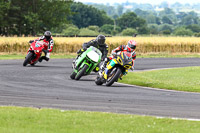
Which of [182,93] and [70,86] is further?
[70,86]

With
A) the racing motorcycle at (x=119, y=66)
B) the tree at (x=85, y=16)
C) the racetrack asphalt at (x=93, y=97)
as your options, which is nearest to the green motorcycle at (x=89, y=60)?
the racetrack asphalt at (x=93, y=97)

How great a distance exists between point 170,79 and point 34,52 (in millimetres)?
7275

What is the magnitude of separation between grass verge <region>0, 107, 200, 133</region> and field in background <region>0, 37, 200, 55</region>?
2735 cm

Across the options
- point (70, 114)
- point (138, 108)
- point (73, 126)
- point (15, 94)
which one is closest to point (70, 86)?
point (15, 94)

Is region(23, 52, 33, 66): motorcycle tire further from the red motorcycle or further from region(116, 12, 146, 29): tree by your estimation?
region(116, 12, 146, 29): tree

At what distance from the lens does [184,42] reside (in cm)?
4228

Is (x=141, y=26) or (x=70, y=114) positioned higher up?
(x=70, y=114)

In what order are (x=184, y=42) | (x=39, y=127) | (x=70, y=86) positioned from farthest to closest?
(x=184, y=42)
(x=70, y=86)
(x=39, y=127)

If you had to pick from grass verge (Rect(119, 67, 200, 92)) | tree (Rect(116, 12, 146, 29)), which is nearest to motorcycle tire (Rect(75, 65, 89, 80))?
grass verge (Rect(119, 67, 200, 92))

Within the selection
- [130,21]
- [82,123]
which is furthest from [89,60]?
[130,21]

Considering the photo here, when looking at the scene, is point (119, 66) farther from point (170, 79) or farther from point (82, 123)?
point (82, 123)

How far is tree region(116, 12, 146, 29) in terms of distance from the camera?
595ft

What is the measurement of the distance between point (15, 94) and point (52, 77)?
591 cm

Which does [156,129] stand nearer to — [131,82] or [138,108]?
[138,108]
